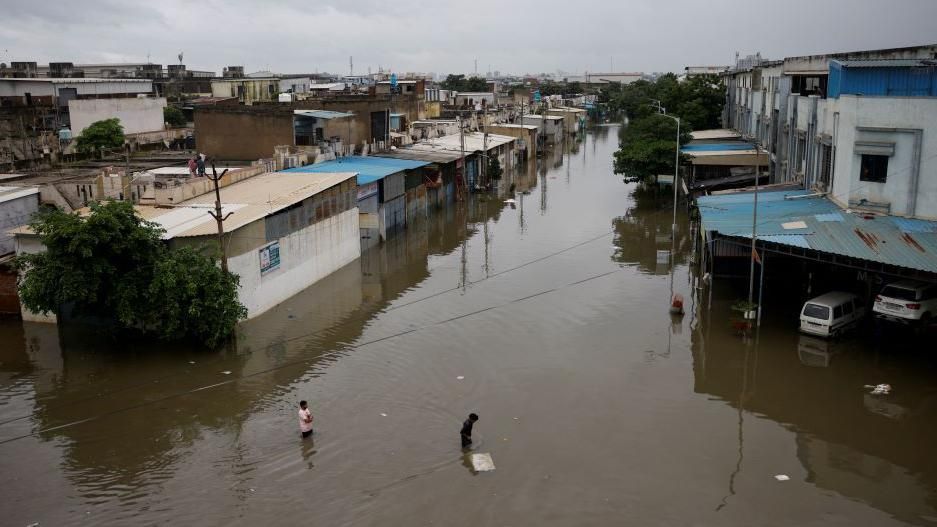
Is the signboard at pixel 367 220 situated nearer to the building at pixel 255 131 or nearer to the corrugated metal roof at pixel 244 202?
the corrugated metal roof at pixel 244 202

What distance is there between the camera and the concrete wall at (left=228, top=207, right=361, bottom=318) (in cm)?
2089

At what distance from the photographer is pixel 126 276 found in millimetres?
17891

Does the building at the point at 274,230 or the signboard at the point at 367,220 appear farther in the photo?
the signboard at the point at 367,220

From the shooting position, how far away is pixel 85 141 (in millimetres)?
39750

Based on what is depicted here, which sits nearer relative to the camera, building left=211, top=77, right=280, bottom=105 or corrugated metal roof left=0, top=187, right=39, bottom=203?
corrugated metal roof left=0, top=187, right=39, bottom=203

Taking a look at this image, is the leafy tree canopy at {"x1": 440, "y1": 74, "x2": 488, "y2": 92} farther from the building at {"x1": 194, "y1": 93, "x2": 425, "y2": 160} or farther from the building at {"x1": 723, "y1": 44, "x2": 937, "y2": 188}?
the building at {"x1": 194, "y1": 93, "x2": 425, "y2": 160}

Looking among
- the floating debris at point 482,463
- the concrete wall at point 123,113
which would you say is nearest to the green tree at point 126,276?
the floating debris at point 482,463

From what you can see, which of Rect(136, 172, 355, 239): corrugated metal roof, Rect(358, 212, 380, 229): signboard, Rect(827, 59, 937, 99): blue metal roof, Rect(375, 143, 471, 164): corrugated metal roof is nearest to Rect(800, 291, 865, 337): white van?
Rect(827, 59, 937, 99): blue metal roof

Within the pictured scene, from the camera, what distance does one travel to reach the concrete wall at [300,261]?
68.5 feet

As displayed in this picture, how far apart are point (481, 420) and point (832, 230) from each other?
1113 cm

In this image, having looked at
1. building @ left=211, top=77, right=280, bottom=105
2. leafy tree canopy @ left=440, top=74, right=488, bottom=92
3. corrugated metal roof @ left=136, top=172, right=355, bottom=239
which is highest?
leafy tree canopy @ left=440, top=74, right=488, bottom=92

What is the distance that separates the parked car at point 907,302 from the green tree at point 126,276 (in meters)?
16.0

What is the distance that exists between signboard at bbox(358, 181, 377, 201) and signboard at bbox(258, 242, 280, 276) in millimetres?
7808

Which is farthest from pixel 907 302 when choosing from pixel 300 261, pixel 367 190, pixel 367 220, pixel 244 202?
pixel 367 190
